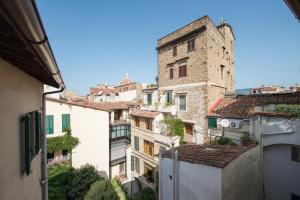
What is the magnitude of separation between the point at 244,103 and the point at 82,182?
14751 millimetres

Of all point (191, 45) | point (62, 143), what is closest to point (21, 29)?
point (191, 45)

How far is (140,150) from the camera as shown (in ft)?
72.4

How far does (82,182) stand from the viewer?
15734mm

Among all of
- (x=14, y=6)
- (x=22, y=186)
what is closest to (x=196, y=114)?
(x=22, y=186)

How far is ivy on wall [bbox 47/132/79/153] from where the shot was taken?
694 inches

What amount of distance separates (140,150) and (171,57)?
1121 centimetres

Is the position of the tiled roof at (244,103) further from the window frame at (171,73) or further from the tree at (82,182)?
the tree at (82,182)

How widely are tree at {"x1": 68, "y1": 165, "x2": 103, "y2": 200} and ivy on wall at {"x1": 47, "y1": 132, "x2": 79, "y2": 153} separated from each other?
11.0 feet

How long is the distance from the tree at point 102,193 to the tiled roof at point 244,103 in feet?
32.0

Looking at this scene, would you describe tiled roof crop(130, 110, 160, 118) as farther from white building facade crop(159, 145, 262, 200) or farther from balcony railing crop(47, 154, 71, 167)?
white building facade crop(159, 145, 262, 200)

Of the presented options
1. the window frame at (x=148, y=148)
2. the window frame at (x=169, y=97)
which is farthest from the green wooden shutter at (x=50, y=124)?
the window frame at (x=169, y=97)

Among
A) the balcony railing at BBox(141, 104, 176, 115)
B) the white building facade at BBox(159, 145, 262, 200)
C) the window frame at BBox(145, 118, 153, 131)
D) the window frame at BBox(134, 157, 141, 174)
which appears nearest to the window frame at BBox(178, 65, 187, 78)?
the balcony railing at BBox(141, 104, 176, 115)

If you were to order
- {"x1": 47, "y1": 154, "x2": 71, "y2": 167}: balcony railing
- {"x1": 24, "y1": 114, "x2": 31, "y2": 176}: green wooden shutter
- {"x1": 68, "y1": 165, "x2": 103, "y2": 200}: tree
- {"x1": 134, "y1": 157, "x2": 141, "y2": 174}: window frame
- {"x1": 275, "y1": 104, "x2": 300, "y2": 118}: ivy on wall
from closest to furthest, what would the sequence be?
1. {"x1": 24, "y1": 114, "x2": 31, "y2": 176}: green wooden shutter
2. {"x1": 275, "y1": 104, "x2": 300, "y2": 118}: ivy on wall
3. {"x1": 68, "y1": 165, "x2": 103, "y2": 200}: tree
4. {"x1": 47, "y1": 154, "x2": 71, "y2": 167}: balcony railing
5. {"x1": 134, "y1": 157, "x2": 141, "y2": 174}: window frame

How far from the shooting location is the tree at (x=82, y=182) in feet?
49.8
